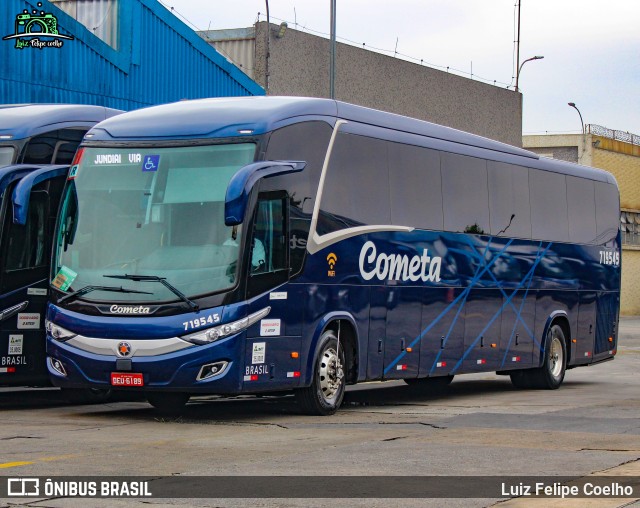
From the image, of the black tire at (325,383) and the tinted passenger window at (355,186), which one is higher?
the tinted passenger window at (355,186)

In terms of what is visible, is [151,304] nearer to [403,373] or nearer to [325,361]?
[325,361]

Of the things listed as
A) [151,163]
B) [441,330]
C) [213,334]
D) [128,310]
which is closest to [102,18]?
[441,330]

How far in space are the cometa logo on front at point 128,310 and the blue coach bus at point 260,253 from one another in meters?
0.01

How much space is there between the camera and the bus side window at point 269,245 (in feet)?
A: 47.0

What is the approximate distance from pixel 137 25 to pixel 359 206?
17.8 meters

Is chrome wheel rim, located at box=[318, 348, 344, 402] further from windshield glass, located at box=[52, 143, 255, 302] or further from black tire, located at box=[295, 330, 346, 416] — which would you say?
windshield glass, located at box=[52, 143, 255, 302]

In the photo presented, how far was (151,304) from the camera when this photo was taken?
552 inches

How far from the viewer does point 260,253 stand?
567 inches

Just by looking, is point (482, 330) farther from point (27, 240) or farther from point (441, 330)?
point (27, 240)

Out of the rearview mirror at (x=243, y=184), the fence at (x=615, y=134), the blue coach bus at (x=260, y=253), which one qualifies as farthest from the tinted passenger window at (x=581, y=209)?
the fence at (x=615, y=134)

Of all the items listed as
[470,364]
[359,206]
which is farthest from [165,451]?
[470,364]

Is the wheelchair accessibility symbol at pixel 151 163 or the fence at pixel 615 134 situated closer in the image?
the wheelchair accessibility symbol at pixel 151 163

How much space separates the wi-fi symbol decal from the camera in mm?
15633

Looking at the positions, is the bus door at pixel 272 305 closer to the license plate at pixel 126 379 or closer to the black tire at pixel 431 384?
the license plate at pixel 126 379
